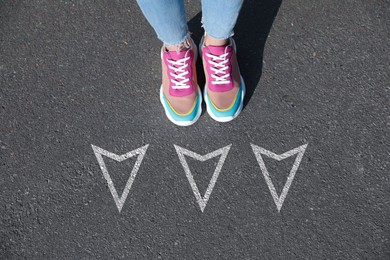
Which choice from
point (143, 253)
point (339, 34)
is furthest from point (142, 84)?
point (339, 34)

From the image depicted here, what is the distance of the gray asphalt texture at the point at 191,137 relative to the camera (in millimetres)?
2471

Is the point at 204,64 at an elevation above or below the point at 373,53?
above

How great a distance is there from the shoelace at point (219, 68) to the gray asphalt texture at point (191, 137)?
0.81 feet

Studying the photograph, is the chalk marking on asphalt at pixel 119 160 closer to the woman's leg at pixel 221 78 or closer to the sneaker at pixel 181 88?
the sneaker at pixel 181 88

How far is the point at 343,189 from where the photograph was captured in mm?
2490

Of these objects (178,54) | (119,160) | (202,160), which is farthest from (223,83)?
(119,160)

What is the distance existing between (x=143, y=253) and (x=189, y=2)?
160 cm

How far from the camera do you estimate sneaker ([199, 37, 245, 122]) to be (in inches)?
94.8

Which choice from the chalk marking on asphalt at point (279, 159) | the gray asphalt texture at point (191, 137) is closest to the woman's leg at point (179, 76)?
the gray asphalt texture at point (191, 137)

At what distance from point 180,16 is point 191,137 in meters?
0.83

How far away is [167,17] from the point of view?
1.94m

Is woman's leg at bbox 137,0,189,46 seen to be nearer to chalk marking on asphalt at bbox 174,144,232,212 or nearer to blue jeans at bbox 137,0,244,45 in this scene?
blue jeans at bbox 137,0,244,45

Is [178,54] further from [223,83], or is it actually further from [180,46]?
[223,83]

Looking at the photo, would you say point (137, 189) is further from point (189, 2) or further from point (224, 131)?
point (189, 2)
